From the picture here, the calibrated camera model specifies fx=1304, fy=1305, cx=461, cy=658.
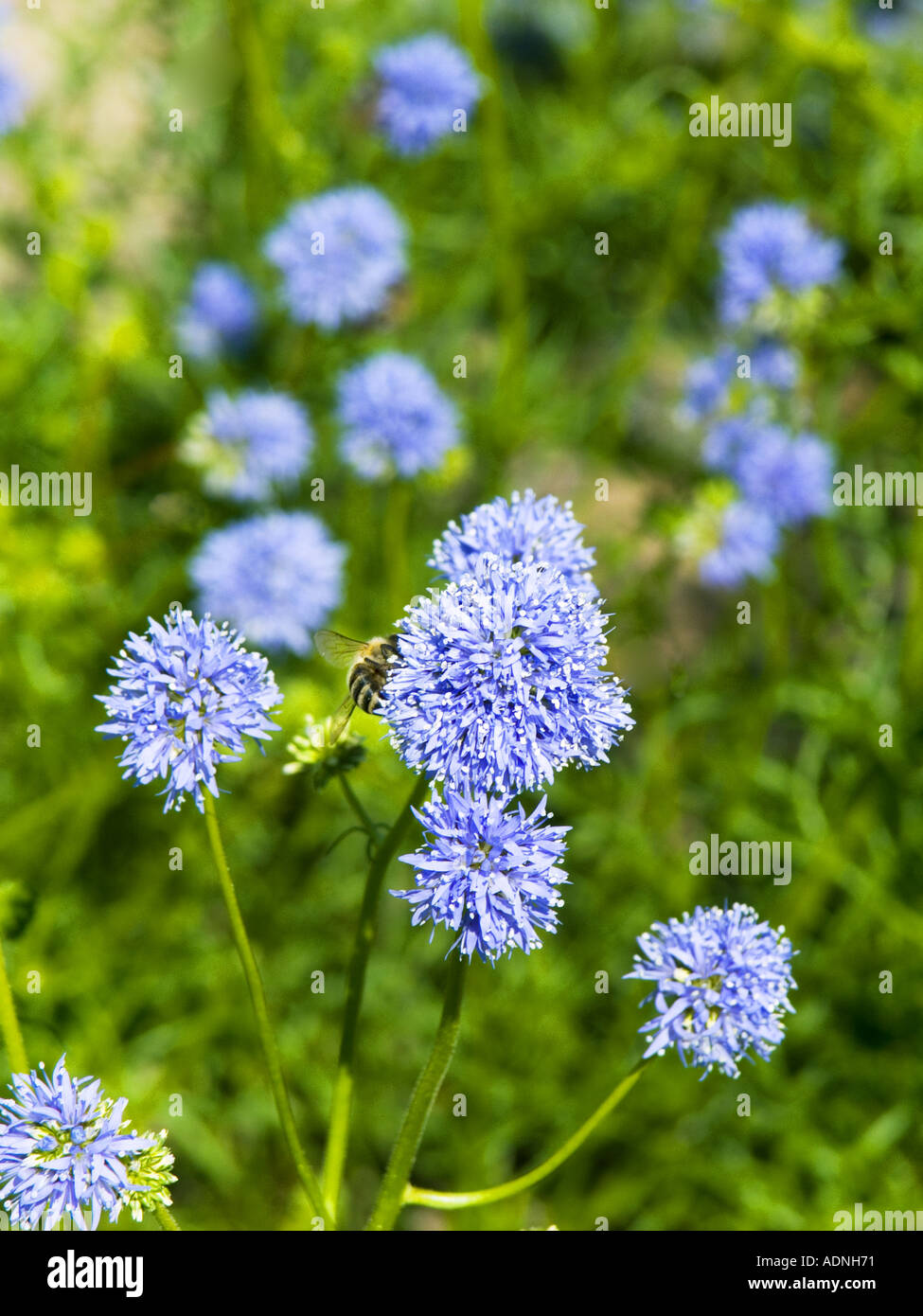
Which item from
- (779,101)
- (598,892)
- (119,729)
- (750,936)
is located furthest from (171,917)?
(779,101)

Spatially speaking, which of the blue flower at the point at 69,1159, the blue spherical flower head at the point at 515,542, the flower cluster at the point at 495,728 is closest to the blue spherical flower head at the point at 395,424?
the blue spherical flower head at the point at 515,542

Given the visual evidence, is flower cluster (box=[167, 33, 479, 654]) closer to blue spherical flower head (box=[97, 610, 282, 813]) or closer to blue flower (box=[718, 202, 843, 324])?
blue flower (box=[718, 202, 843, 324])

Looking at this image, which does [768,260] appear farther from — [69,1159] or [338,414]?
[69,1159]

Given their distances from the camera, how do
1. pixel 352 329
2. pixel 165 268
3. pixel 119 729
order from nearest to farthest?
pixel 119 729
pixel 352 329
pixel 165 268

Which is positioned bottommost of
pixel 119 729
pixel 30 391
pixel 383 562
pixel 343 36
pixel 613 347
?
pixel 119 729

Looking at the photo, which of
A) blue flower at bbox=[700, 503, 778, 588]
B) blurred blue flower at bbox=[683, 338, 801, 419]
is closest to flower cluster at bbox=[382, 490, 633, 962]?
blue flower at bbox=[700, 503, 778, 588]

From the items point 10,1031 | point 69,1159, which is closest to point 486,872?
point 69,1159
